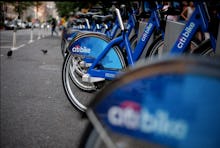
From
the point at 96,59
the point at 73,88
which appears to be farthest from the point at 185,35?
the point at 73,88

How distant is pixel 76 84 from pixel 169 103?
132 inches

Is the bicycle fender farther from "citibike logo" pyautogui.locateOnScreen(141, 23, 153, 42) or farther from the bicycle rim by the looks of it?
"citibike logo" pyautogui.locateOnScreen(141, 23, 153, 42)

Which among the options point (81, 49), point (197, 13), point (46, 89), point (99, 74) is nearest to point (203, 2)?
point (197, 13)

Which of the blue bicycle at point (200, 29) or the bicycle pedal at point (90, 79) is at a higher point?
the blue bicycle at point (200, 29)

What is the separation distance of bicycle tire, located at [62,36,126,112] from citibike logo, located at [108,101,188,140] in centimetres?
251

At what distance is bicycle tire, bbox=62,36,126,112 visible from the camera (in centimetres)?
375

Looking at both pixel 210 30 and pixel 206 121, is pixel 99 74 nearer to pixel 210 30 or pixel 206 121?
pixel 210 30

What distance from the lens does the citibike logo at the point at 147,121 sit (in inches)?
39.0

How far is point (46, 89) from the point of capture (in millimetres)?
5223

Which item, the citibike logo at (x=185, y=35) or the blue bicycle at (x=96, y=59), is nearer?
the citibike logo at (x=185, y=35)

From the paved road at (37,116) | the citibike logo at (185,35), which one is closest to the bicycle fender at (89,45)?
the paved road at (37,116)

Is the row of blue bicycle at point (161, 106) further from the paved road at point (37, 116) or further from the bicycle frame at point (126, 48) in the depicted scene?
the bicycle frame at point (126, 48)

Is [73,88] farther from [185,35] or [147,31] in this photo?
[185,35]

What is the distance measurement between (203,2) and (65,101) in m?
2.34
